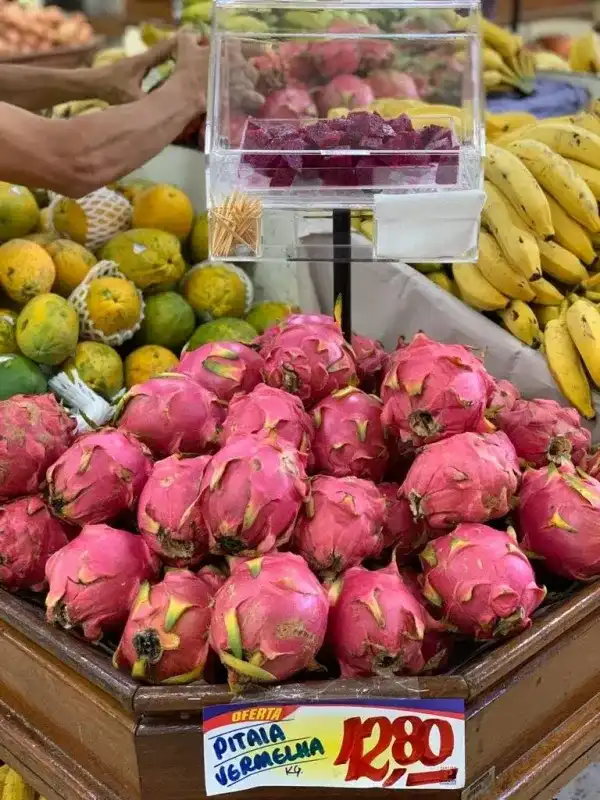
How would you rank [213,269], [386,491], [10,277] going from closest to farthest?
[386,491], [10,277], [213,269]

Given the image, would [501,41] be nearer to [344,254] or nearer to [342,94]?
[342,94]

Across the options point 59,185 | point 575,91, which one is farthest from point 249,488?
point 575,91

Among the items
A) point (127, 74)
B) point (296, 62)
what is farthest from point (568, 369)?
point (127, 74)

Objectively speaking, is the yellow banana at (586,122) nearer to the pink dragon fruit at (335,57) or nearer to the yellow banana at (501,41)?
the pink dragon fruit at (335,57)

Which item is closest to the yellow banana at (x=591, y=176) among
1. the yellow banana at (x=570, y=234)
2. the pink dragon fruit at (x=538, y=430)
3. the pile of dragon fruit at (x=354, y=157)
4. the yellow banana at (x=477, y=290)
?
the yellow banana at (x=570, y=234)

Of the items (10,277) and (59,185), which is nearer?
(59,185)

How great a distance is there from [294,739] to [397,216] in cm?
75

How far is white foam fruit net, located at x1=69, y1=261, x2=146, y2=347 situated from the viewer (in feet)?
5.99

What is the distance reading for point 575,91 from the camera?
3.07 m

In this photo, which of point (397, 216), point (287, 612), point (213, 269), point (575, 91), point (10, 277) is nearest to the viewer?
point (287, 612)

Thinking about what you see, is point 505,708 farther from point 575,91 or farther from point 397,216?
point 575,91

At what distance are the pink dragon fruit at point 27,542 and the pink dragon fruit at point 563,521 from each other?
60 cm

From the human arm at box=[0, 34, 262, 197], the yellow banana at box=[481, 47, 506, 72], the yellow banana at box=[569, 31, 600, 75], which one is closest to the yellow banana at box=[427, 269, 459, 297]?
the human arm at box=[0, 34, 262, 197]

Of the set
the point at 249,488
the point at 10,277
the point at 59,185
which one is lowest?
the point at 10,277
